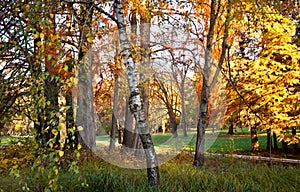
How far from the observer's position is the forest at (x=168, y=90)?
13.9 feet

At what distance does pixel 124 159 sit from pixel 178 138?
4.47 metres

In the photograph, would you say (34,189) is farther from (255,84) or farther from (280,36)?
(280,36)

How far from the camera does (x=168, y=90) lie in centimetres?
1014

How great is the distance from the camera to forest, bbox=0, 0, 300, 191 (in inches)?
167

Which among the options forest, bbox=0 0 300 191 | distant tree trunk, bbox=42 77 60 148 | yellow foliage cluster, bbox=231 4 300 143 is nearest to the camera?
A: distant tree trunk, bbox=42 77 60 148

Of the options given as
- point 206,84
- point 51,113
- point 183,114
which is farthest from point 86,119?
point 51,113

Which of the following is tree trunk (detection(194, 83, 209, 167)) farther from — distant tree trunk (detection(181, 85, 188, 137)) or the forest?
distant tree trunk (detection(181, 85, 188, 137))

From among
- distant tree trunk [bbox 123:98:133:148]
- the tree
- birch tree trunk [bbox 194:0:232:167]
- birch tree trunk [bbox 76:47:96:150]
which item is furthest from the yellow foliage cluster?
birch tree trunk [bbox 76:47:96:150]

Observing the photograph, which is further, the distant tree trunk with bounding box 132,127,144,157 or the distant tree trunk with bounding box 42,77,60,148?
the distant tree trunk with bounding box 132,127,144,157

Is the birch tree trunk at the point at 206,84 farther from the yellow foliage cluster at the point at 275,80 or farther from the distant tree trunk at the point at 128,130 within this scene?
the distant tree trunk at the point at 128,130

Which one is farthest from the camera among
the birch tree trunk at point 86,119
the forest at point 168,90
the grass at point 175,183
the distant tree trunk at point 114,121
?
the distant tree trunk at point 114,121

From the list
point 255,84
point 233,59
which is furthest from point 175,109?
point 255,84

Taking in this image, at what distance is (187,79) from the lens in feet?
32.1

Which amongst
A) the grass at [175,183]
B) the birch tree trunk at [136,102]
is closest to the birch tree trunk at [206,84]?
the grass at [175,183]
